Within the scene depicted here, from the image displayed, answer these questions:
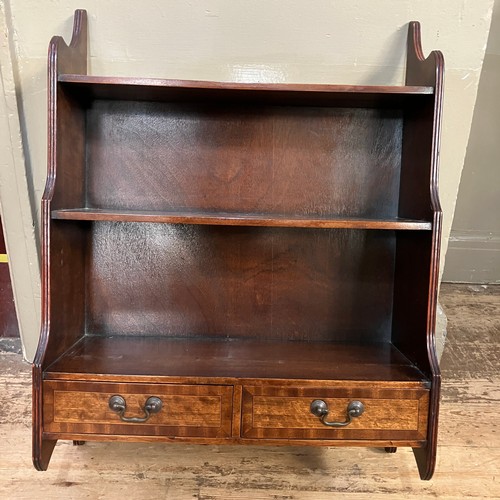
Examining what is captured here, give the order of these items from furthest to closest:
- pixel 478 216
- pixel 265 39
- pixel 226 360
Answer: pixel 478 216 → pixel 265 39 → pixel 226 360

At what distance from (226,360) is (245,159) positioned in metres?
0.64

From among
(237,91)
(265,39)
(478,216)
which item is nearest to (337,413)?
(237,91)

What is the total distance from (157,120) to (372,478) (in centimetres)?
134

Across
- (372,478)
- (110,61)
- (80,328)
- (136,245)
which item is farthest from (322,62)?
(372,478)

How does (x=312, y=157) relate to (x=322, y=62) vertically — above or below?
below

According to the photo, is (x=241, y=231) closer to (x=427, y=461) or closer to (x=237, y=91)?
(x=237, y=91)

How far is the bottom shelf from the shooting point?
1154 mm

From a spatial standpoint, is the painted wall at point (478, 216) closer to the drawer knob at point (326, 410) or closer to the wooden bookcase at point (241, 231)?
the wooden bookcase at point (241, 231)

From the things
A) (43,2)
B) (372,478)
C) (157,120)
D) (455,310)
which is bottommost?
(372,478)

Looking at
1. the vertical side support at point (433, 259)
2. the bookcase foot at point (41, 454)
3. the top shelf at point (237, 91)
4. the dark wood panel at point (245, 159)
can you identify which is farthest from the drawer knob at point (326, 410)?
the top shelf at point (237, 91)

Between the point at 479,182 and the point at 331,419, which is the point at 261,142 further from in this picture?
the point at 479,182

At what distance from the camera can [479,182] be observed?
335 centimetres

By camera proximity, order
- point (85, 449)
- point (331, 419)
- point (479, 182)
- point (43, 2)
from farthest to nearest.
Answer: point (479, 182)
point (85, 449)
point (43, 2)
point (331, 419)

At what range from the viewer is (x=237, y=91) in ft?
4.00
